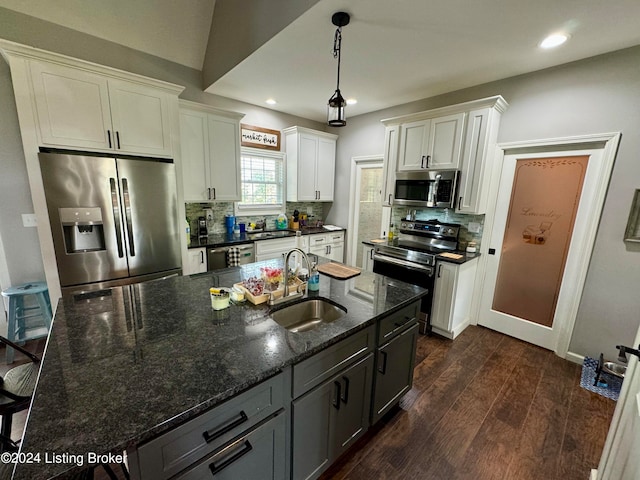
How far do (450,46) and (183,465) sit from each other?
122 inches

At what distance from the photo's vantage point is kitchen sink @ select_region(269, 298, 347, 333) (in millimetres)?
1561

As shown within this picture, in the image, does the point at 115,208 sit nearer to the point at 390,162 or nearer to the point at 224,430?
the point at 224,430

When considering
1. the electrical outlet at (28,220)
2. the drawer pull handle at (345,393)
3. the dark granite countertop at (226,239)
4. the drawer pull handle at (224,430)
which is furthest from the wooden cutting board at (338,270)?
the electrical outlet at (28,220)

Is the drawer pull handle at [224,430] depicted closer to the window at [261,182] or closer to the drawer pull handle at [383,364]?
the drawer pull handle at [383,364]

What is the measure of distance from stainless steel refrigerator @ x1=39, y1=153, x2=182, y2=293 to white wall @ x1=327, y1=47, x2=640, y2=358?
145 inches

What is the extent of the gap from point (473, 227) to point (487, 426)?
6.76 ft

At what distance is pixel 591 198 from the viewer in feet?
7.83

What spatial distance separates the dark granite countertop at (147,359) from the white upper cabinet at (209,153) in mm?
1810

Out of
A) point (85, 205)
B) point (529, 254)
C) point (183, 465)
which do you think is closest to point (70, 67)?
point (85, 205)

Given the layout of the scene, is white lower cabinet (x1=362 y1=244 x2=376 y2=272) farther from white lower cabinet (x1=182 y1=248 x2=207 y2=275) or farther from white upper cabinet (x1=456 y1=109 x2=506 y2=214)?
white lower cabinet (x1=182 y1=248 x2=207 y2=275)

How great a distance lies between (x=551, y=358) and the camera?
2.62 metres

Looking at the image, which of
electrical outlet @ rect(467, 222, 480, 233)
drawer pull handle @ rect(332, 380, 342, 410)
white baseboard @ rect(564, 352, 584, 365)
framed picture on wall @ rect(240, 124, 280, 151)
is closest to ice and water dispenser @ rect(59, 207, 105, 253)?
framed picture on wall @ rect(240, 124, 280, 151)

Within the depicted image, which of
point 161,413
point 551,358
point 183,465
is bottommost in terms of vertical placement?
point 551,358

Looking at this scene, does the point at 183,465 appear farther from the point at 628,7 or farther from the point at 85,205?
the point at 628,7
